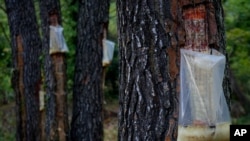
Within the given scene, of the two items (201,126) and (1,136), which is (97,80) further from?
(1,136)

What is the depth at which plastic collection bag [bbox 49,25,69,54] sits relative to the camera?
278 inches

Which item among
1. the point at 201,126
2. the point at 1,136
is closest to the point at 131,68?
the point at 201,126

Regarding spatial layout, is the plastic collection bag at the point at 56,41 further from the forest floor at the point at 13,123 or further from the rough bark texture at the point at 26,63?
the forest floor at the point at 13,123

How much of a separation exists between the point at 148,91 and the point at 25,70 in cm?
552

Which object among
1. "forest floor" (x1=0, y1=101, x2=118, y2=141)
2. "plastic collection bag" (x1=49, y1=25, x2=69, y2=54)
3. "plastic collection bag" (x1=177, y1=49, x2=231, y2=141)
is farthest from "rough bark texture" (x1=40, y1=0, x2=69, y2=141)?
"forest floor" (x1=0, y1=101, x2=118, y2=141)

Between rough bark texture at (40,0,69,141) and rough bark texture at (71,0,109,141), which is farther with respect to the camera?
rough bark texture at (40,0,69,141)

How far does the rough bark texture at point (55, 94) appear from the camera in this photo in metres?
7.04

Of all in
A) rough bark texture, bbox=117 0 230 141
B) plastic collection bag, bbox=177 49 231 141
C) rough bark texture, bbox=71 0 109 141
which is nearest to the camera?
plastic collection bag, bbox=177 49 231 141

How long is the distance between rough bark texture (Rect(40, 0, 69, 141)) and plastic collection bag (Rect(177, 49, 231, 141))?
4766 mm

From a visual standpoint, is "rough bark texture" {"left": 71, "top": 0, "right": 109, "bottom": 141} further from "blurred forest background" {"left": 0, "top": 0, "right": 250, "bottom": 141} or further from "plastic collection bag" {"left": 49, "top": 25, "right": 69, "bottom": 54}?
"blurred forest background" {"left": 0, "top": 0, "right": 250, "bottom": 141}

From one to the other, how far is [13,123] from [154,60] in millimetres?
10856

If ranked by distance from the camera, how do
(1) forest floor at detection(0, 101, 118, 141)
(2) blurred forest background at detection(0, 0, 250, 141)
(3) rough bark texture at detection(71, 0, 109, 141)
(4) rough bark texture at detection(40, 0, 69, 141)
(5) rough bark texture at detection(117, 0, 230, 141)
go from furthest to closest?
(1) forest floor at detection(0, 101, 118, 141)
(2) blurred forest background at detection(0, 0, 250, 141)
(4) rough bark texture at detection(40, 0, 69, 141)
(3) rough bark texture at detection(71, 0, 109, 141)
(5) rough bark texture at detection(117, 0, 230, 141)

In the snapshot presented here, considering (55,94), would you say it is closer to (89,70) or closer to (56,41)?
(89,70)

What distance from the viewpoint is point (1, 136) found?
12.0 meters
